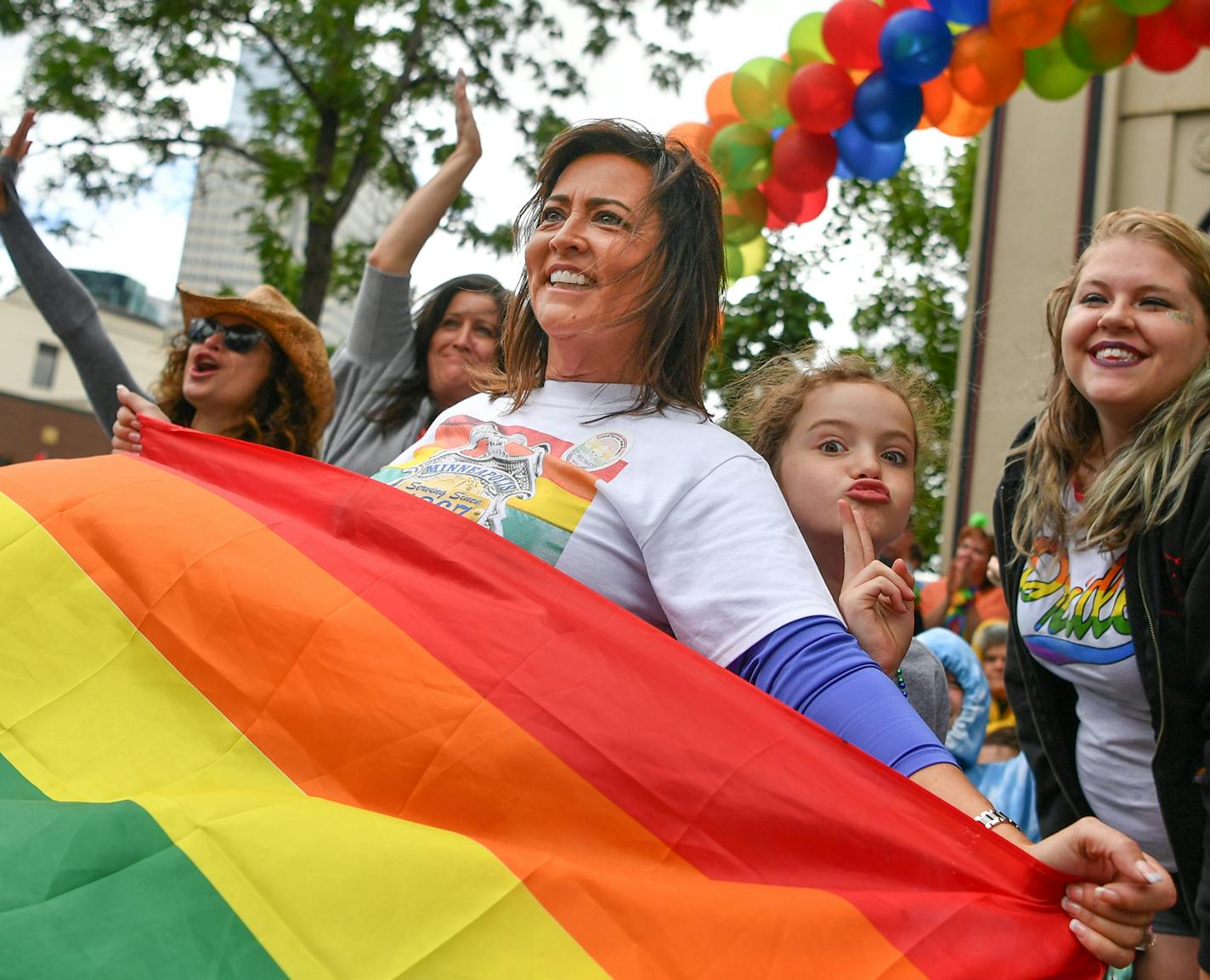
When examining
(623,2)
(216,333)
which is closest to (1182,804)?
(216,333)

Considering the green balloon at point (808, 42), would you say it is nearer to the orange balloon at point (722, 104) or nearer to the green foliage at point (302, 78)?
the orange balloon at point (722, 104)

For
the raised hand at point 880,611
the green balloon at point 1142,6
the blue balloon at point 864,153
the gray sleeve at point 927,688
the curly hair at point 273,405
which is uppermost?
the green balloon at point 1142,6

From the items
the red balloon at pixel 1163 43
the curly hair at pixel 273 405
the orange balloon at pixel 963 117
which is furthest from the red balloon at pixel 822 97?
the curly hair at pixel 273 405

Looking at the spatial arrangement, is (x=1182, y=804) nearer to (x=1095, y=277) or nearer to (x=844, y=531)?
(x=844, y=531)

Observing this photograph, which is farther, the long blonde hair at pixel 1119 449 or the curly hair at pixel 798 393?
the curly hair at pixel 798 393

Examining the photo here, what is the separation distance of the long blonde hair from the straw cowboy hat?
182 cm

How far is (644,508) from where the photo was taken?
5.59ft

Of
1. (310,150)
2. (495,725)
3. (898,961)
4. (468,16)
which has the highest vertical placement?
(468,16)

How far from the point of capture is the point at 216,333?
3215 mm

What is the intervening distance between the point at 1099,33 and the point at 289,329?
3684 millimetres

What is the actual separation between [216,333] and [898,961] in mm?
2494

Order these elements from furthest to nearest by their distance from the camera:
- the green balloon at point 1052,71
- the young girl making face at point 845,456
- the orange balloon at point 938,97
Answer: the orange balloon at point 938,97
the green balloon at point 1052,71
the young girl making face at point 845,456

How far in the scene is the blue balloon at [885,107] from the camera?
516cm

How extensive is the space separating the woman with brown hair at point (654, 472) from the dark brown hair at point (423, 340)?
1.17 meters
